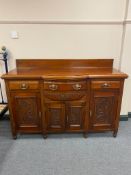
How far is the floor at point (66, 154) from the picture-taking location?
65.9 inches

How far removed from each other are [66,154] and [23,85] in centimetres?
93

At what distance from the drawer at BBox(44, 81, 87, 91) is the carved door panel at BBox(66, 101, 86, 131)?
194 millimetres

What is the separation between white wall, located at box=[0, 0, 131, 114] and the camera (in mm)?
2135

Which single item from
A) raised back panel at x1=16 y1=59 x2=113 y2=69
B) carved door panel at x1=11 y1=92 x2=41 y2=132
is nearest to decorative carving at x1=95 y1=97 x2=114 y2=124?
raised back panel at x1=16 y1=59 x2=113 y2=69

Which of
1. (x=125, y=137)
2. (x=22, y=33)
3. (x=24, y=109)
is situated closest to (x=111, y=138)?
(x=125, y=137)

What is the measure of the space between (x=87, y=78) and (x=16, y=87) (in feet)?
2.71

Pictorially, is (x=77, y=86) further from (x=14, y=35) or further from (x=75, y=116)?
(x=14, y=35)

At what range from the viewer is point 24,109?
6.61 feet

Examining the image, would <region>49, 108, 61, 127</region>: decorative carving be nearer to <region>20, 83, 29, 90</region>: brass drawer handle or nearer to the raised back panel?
<region>20, 83, 29, 90</region>: brass drawer handle

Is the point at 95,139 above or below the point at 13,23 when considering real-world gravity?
below

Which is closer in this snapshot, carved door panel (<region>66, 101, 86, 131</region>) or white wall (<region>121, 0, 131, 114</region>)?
carved door panel (<region>66, 101, 86, 131</region>)

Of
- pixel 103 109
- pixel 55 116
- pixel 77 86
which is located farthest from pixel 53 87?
pixel 103 109

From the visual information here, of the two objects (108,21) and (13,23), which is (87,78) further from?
(13,23)

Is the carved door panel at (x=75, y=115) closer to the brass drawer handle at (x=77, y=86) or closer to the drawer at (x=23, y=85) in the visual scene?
the brass drawer handle at (x=77, y=86)
